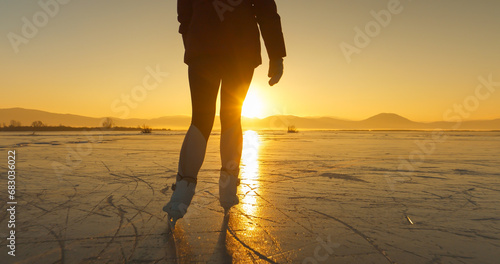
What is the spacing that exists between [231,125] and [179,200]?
627 millimetres

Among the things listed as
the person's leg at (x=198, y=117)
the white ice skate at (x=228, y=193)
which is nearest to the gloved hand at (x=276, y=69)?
the person's leg at (x=198, y=117)

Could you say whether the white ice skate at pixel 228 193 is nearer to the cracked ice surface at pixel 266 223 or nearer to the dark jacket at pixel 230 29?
the cracked ice surface at pixel 266 223

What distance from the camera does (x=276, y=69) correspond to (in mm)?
2004

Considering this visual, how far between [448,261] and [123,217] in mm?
1572

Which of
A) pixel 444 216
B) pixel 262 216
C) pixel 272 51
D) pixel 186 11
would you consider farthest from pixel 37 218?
pixel 444 216

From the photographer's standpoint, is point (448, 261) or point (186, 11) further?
point (186, 11)

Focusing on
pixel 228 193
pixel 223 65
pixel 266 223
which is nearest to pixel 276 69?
pixel 223 65

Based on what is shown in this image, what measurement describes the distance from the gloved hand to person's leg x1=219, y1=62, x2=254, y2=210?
0.47ft

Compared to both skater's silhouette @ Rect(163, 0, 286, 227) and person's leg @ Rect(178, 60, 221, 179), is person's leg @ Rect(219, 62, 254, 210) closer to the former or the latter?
skater's silhouette @ Rect(163, 0, 286, 227)

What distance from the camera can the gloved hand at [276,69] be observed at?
6.56ft

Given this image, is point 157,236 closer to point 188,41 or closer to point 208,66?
point 208,66

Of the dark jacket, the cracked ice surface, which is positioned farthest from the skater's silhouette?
the cracked ice surface

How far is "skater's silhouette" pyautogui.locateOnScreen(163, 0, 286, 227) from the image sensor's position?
1.72 m

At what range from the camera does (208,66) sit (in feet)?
5.75
